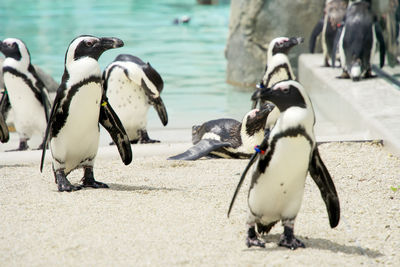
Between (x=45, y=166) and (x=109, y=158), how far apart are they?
21.7 inches

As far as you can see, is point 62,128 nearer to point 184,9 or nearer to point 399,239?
point 399,239

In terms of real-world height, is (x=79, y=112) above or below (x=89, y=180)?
above

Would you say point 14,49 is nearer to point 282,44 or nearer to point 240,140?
point 240,140

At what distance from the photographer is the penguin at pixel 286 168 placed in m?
3.03

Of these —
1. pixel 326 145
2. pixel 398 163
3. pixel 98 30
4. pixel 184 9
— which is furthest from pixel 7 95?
pixel 184 9

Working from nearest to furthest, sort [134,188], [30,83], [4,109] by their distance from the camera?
[134,188] → [30,83] → [4,109]

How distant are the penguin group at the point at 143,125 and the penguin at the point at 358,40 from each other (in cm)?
150

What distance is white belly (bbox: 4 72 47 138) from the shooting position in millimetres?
6012

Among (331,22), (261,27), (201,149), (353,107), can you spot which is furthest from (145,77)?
(261,27)

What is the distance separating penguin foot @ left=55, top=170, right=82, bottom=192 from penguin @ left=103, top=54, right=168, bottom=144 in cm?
217

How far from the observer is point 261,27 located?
441 inches

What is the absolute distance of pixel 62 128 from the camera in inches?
164

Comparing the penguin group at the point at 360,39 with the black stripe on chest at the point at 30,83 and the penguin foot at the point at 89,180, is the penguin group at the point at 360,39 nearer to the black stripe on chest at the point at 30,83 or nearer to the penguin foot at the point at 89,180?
the black stripe on chest at the point at 30,83

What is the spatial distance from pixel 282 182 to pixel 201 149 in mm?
2487
